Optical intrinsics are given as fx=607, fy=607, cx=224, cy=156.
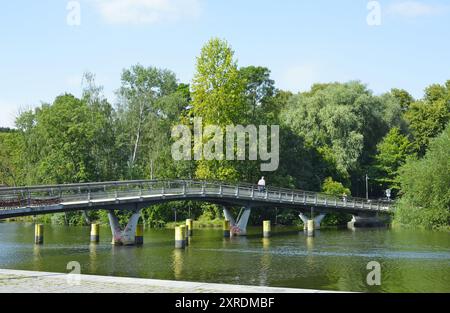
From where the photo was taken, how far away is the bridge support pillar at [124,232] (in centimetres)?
4075

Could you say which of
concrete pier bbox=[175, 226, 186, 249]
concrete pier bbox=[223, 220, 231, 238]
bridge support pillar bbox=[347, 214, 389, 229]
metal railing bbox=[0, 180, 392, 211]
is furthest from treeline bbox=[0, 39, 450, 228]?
concrete pier bbox=[175, 226, 186, 249]

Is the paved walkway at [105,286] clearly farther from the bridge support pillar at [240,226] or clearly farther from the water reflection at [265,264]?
the bridge support pillar at [240,226]

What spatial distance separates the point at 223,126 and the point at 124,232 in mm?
21519

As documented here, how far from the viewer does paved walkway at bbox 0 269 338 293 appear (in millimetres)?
15320

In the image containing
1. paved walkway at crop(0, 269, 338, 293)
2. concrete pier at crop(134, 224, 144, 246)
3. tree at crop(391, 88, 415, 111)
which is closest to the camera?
paved walkway at crop(0, 269, 338, 293)

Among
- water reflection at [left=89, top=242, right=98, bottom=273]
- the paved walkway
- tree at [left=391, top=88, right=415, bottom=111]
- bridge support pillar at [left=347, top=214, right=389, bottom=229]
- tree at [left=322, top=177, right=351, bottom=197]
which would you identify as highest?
tree at [left=391, top=88, right=415, bottom=111]

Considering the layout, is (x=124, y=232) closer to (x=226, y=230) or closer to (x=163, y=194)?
(x=163, y=194)

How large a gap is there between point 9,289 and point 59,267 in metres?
12.7

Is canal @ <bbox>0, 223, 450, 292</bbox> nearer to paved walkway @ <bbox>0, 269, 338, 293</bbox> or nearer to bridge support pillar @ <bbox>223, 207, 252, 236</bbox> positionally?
bridge support pillar @ <bbox>223, 207, 252, 236</bbox>

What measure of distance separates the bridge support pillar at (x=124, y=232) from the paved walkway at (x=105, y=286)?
2255cm

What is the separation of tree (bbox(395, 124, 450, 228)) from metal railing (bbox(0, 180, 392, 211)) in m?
7.52

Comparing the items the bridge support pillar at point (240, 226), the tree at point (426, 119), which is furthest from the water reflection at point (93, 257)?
the tree at point (426, 119)

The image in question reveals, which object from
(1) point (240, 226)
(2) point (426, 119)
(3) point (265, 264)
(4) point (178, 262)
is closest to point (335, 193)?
(1) point (240, 226)

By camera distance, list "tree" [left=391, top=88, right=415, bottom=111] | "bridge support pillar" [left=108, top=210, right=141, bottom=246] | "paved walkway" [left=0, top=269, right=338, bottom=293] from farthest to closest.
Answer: "tree" [left=391, top=88, right=415, bottom=111] < "bridge support pillar" [left=108, top=210, right=141, bottom=246] < "paved walkway" [left=0, top=269, right=338, bottom=293]
